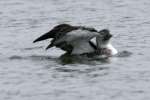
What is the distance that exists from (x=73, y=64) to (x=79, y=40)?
759 mm

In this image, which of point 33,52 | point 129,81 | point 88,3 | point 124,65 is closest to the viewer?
point 129,81

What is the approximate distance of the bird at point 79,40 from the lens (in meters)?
15.9

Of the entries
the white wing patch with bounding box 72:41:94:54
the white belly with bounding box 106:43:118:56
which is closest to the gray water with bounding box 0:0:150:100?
the white belly with bounding box 106:43:118:56

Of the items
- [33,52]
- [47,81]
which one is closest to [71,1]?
[33,52]

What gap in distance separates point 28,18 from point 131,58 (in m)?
4.89

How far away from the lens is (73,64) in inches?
617

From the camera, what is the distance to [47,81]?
14039mm

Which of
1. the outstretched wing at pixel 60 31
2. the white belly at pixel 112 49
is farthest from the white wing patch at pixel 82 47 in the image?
the outstretched wing at pixel 60 31

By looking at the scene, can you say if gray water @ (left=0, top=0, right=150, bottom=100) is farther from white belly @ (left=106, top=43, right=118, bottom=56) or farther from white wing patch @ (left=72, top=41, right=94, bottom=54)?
white wing patch @ (left=72, top=41, right=94, bottom=54)

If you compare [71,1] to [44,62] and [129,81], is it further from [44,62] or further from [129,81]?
[129,81]

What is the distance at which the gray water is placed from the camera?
1335 cm

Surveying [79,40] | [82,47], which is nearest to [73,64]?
[79,40]

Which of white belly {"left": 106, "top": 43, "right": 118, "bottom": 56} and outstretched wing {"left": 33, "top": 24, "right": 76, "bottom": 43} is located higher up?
outstretched wing {"left": 33, "top": 24, "right": 76, "bottom": 43}

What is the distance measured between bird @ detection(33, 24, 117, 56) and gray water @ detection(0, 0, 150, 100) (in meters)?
0.33
